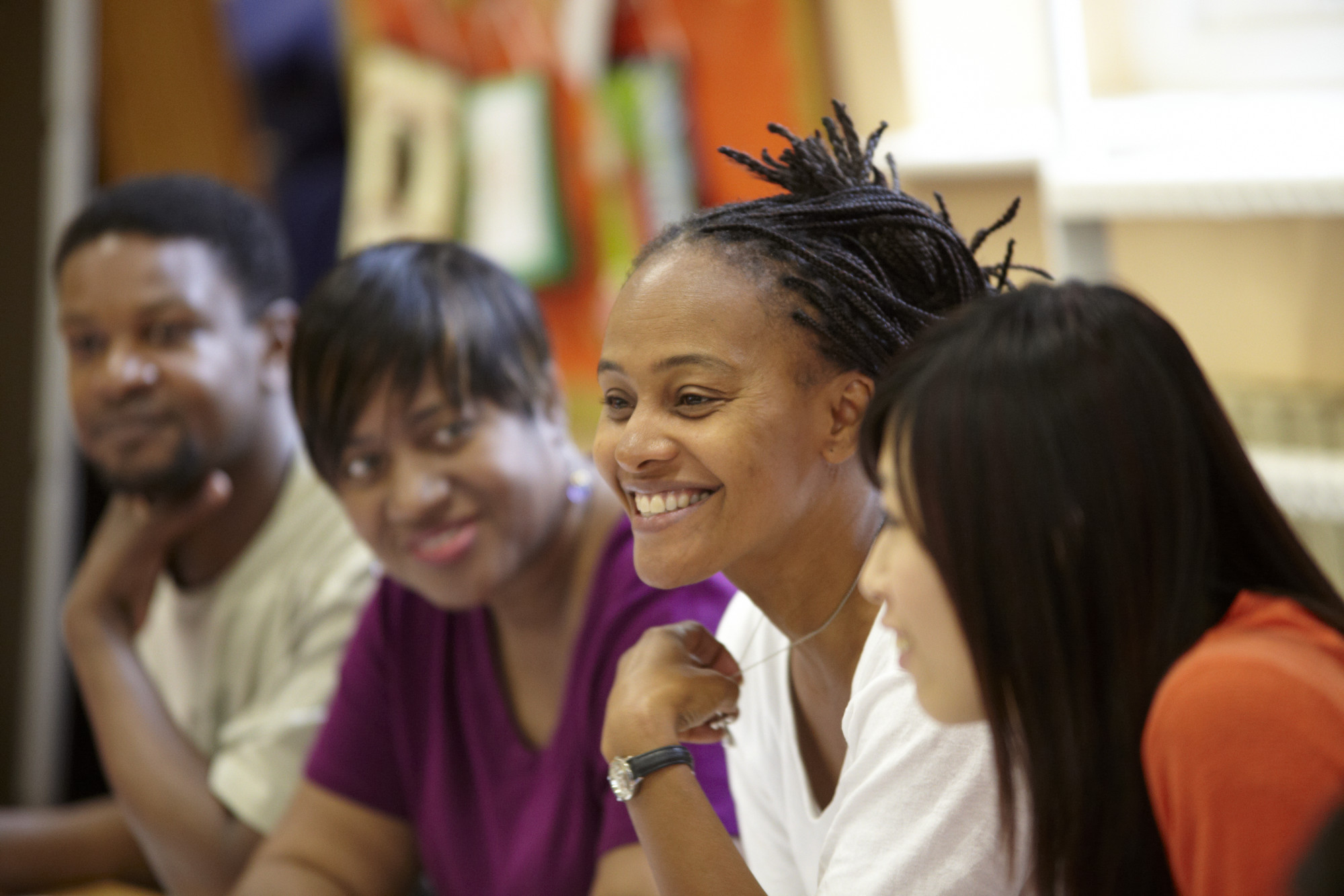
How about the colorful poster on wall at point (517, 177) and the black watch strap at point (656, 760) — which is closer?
the black watch strap at point (656, 760)

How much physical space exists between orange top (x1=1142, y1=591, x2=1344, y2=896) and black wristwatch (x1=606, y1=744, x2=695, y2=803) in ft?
1.42

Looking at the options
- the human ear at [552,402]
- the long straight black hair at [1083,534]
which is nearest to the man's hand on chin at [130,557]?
the human ear at [552,402]

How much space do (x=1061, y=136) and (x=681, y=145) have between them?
81 cm

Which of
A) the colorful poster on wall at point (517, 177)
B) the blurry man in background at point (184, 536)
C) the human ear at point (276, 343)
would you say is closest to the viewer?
the blurry man in background at point (184, 536)

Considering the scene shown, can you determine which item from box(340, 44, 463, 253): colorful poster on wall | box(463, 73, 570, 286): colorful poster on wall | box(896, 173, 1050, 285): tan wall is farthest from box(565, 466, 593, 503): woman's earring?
box(340, 44, 463, 253): colorful poster on wall

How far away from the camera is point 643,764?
1070 millimetres

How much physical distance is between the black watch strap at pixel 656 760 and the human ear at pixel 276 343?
45.9 inches

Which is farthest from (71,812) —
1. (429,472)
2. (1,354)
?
(1,354)

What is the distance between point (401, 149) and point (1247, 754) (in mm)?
2832

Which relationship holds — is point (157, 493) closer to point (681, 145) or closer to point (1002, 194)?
point (681, 145)

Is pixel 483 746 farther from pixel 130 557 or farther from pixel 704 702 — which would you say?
pixel 130 557

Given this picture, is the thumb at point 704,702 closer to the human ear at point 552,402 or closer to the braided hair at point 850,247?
the braided hair at point 850,247

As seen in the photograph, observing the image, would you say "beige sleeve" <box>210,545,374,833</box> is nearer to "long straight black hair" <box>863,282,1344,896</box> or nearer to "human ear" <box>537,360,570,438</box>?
"human ear" <box>537,360,570,438</box>

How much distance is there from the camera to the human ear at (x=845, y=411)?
3.38ft
